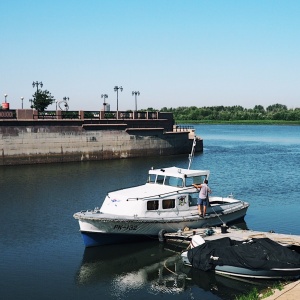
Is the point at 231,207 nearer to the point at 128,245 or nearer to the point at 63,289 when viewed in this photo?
the point at 128,245

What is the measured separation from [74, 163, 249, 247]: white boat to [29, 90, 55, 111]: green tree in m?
58.2

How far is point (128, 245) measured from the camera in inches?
898

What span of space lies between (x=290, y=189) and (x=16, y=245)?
76.9ft

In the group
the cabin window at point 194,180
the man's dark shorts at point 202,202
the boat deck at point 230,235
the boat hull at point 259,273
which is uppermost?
the cabin window at point 194,180

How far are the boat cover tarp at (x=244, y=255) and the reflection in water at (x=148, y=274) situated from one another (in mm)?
637

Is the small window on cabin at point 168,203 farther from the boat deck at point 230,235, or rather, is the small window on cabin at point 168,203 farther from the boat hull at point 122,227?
the boat deck at point 230,235

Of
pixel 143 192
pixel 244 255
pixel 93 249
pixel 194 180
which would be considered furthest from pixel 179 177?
pixel 244 255

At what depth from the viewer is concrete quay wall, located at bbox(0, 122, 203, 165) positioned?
Result: 53.3 meters

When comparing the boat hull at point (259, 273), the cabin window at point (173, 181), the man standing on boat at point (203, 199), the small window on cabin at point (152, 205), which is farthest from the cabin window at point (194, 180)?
the boat hull at point (259, 273)

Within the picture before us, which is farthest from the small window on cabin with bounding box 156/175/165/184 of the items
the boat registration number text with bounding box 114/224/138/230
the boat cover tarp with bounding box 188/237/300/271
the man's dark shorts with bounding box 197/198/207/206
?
the boat cover tarp with bounding box 188/237/300/271

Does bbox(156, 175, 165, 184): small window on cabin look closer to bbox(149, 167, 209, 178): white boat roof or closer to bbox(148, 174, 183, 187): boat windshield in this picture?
bbox(148, 174, 183, 187): boat windshield

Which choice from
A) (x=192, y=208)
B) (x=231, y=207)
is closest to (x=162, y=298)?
(x=192, y=208)

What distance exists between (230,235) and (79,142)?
38427mm

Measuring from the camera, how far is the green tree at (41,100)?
8006 centimetres
